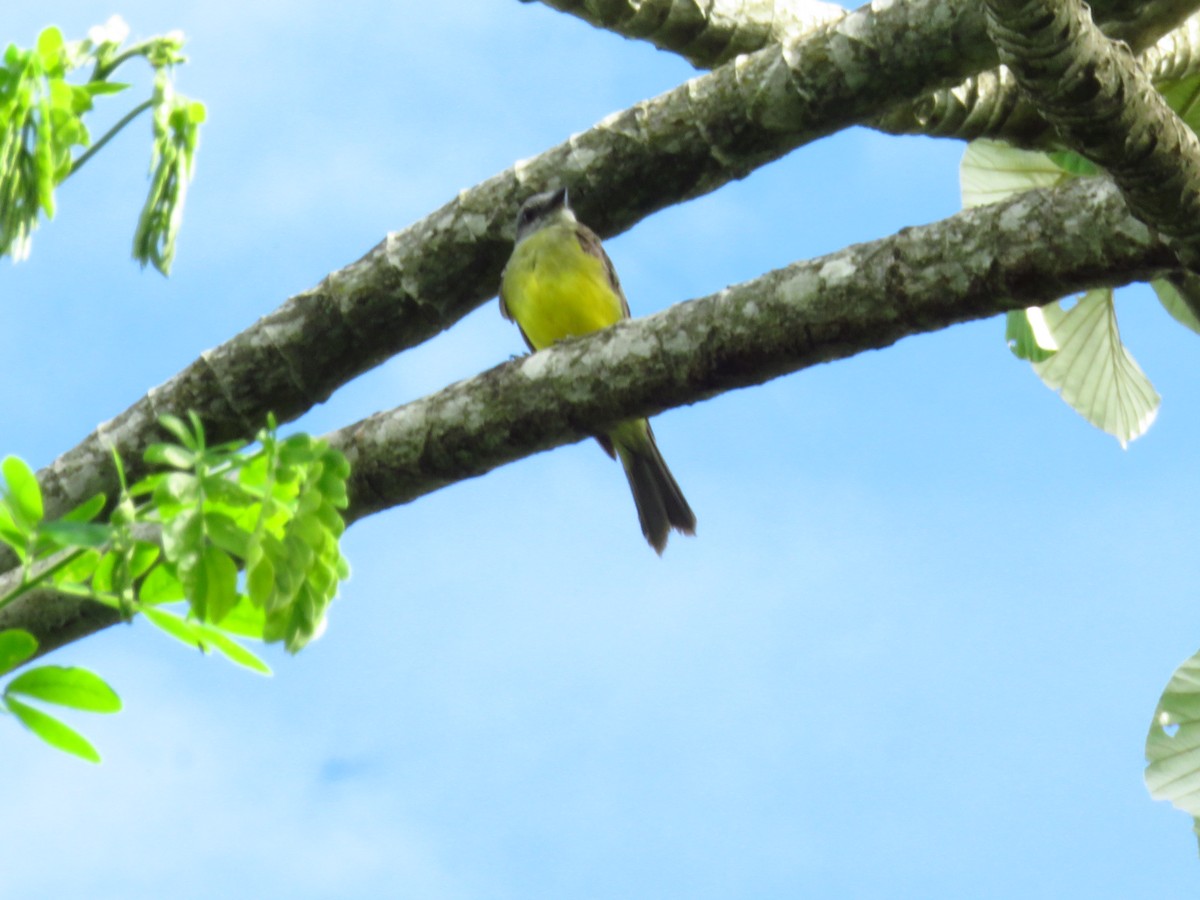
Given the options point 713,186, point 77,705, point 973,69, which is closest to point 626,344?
point 713,186

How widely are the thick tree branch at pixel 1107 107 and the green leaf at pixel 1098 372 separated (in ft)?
8.82

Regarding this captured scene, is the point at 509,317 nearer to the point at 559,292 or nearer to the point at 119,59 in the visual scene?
the point at 559,292

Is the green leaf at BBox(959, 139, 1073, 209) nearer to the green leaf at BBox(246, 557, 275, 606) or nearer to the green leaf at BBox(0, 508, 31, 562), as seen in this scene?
the green leaf at BBox(246, 557, 275, 606)

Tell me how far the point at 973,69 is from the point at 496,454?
196cm

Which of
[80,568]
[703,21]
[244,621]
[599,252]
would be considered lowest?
[244,621]

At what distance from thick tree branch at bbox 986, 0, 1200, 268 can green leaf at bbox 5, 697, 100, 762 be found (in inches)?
85.0

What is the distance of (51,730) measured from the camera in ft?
6.32

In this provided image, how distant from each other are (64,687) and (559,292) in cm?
421

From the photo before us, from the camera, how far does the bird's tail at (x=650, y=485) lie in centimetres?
596

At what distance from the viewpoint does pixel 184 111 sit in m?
3.79

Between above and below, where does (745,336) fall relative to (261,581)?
above

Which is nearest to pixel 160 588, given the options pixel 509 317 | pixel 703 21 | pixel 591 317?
pixel 703 21

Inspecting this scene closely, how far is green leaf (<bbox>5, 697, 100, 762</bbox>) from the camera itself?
1.92 meters

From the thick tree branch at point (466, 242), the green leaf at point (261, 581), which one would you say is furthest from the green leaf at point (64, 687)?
the thick tree branch at point (466, 242)
